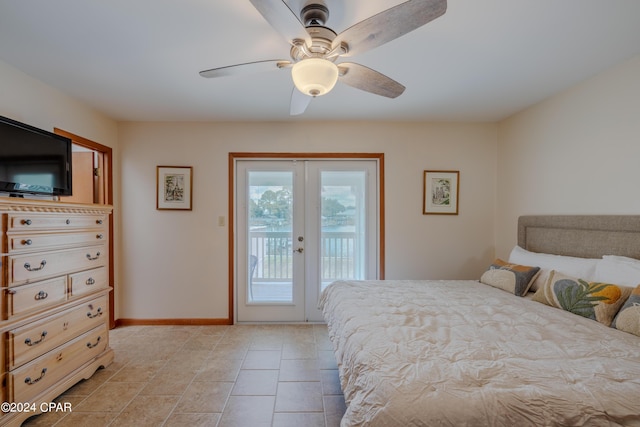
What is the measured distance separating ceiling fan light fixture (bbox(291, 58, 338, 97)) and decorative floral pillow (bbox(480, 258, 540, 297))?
2097 mm

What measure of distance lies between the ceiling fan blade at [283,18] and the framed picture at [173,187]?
2.38 m

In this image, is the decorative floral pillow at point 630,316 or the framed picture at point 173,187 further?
the framed picture at point 173,187

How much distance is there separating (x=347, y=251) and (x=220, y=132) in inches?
81.0

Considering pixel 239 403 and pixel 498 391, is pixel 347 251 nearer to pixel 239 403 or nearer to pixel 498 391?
pixel 239 403

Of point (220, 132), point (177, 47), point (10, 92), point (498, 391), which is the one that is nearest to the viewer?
point (498, 391)

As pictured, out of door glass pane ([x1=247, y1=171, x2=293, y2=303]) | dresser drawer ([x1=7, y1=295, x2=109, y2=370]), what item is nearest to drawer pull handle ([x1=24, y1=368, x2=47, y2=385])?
dresser drawer ([x1=7, y1=295, x2=109, y2=370])

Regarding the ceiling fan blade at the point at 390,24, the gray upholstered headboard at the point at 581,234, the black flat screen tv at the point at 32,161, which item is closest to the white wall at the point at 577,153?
the gray upholstered headboard at the point at 581,234

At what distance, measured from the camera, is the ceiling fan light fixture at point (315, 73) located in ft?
4.32

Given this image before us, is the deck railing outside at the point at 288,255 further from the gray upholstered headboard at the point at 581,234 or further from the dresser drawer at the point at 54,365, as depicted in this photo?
the gray upholstered headboard at the point at 581,234

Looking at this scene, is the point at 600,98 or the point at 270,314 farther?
the point at 270,314

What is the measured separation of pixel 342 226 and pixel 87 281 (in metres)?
2.40

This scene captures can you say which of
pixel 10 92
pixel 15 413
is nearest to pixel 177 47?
pixel 10 92

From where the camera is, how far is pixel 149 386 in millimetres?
2023

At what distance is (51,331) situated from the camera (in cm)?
179
